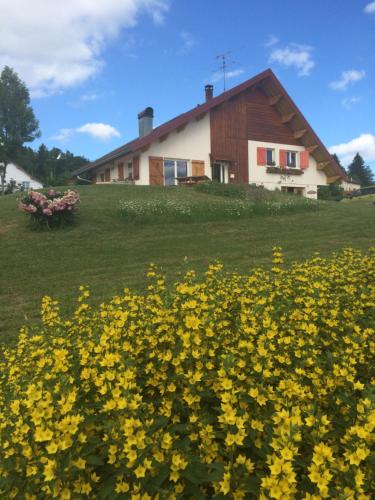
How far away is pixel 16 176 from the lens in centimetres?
4881

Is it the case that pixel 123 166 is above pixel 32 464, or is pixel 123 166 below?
above

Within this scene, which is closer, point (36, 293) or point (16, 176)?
point (36, 293)

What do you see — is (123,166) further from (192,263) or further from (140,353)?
(140,353)

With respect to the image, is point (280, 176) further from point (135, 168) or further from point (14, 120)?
point (14, 120)

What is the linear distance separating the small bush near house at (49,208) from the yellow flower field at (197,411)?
8.88 metres

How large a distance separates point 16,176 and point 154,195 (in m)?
38.7

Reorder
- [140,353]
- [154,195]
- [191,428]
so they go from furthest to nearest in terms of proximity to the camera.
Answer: [154,195] < [140,353] < [191,428]

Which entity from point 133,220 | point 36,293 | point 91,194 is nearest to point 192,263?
point 36,293

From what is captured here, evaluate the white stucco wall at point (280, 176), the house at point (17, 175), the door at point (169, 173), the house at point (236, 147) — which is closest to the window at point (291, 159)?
the house at point (236, 147)

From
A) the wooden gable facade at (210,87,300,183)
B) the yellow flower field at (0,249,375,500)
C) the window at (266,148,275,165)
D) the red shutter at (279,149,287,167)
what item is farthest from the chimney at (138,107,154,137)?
the yellow flower field at (0,249,375,500)

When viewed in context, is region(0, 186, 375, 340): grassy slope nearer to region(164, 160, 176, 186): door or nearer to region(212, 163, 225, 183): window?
region(164, 160, 176, 186): door

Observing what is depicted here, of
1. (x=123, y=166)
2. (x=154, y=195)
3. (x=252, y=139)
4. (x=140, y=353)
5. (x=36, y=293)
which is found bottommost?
(x=36, y=293)

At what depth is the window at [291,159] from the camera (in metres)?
26.0

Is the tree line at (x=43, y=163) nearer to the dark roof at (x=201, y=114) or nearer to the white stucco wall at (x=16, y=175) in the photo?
the white stucco wall at (x=16, y=175)
